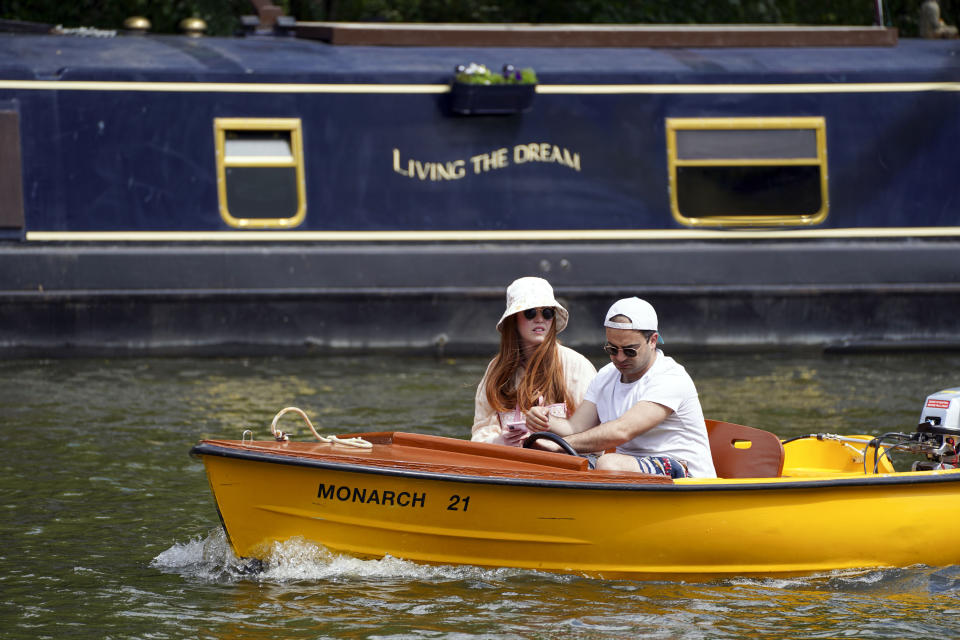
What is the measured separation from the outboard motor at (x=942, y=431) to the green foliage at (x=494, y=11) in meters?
9.71

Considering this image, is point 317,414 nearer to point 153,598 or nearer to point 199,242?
point 199,242

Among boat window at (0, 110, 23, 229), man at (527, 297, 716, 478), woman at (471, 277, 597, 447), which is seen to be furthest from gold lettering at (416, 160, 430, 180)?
man at (527, 297, 716, 478)

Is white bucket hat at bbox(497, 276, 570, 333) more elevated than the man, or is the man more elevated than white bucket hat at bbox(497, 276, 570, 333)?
white bucket hat at bbox(497, 276, 570, 333)

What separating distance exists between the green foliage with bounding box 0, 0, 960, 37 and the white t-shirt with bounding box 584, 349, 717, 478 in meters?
9.90

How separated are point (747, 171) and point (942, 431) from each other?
5.29 meters

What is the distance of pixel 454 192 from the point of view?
1196 cm

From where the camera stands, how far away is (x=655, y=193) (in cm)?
1210

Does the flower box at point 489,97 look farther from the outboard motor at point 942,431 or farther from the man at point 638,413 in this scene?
the outboard motor at point 942,431

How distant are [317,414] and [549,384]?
10.3 ft

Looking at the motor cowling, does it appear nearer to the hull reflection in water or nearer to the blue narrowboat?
the hull reflection in water

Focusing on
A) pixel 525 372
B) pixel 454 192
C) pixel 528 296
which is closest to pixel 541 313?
pixel 528 296

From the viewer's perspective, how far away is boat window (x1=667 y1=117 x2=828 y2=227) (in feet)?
39.4

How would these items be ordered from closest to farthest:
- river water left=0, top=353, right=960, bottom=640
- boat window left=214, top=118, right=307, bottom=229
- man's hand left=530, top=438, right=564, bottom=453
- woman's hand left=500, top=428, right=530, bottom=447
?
1. river water left=0, top=353, right=960, bottom=640
2. man's hand left=530, top=438, right=564, bottom=453
3. woman's hand left=500, top=428, right=530, bottom=447
4. boat window left=214, top=118, right=307, bottom=229

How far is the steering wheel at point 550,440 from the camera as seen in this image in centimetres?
666
